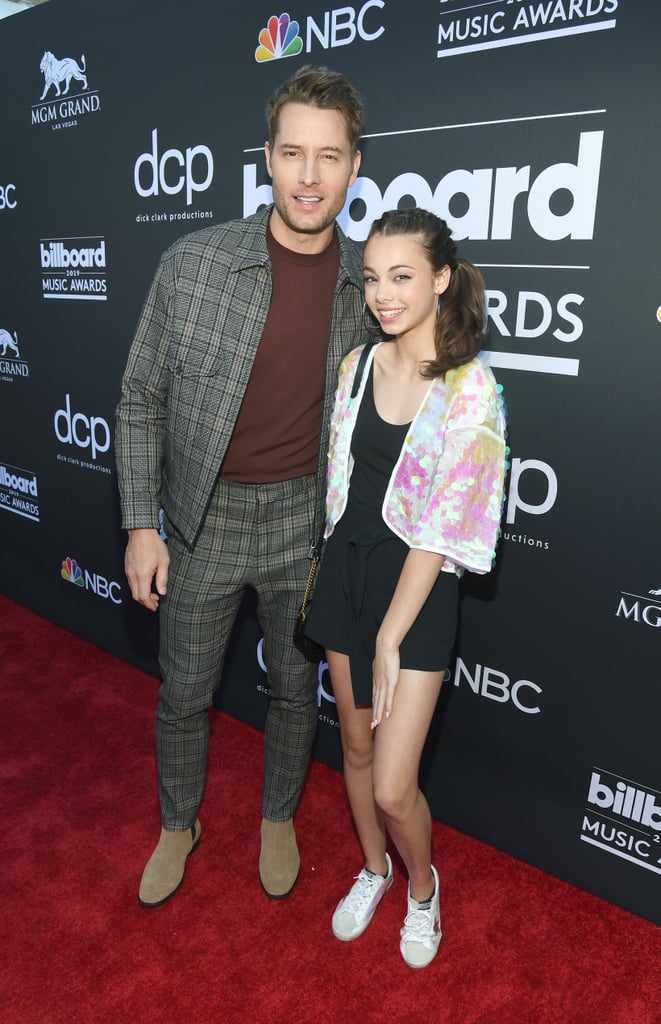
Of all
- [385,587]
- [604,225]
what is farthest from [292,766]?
[604,225]

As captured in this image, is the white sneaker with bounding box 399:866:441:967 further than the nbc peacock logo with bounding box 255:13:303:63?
No

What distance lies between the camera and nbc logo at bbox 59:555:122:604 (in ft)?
11.3

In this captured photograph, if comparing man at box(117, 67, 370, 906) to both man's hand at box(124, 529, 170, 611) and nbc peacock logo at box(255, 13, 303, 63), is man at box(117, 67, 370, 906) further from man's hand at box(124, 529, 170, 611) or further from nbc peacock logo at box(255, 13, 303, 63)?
nbc peacock logo at box(255, 13, 303, 63)

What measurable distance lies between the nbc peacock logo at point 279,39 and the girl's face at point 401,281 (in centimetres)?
106

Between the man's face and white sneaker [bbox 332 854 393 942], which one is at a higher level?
the man's face

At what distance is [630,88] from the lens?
67.7 inches

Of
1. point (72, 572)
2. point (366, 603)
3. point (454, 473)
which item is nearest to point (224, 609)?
point (366, 603)

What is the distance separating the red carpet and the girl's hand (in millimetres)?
707

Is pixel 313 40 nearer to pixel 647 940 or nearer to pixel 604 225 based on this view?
pixel 604 225

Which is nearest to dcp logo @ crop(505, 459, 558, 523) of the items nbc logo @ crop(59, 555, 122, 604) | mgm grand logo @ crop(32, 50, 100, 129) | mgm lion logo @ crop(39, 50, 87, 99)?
nbc logo @ crop(59, 555, 122, 604)

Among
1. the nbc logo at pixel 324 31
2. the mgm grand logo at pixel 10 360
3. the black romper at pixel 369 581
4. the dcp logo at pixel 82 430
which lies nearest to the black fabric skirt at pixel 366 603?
the black romper at pixel 369 581

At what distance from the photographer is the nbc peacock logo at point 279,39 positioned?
2.29 metres

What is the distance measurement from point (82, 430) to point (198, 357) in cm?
171

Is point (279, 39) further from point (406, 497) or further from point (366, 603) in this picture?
point (366, 603)
